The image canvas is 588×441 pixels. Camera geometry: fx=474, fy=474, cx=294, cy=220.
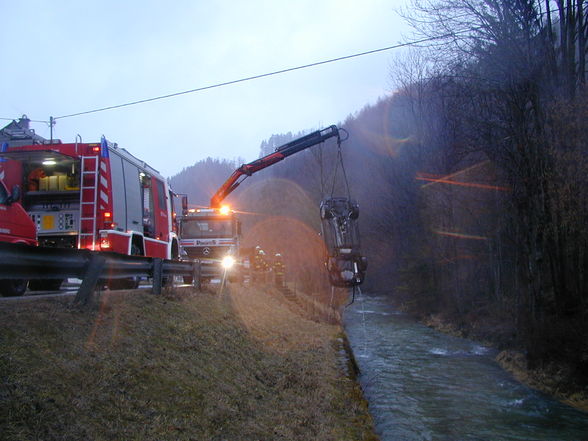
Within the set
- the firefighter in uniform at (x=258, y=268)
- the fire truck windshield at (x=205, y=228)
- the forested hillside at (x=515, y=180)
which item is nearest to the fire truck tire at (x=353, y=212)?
the forested hillside at (x=515, y=180)

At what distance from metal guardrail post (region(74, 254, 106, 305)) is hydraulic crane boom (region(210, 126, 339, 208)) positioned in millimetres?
9363

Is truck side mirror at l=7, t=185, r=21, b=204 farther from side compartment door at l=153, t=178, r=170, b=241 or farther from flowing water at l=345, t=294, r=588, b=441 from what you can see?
flowing water at l=345, t=294, r=588, b=441

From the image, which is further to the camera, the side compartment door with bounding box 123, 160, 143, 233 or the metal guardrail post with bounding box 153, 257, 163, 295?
the side compartment door with bounding box 123, 160, 143, 233

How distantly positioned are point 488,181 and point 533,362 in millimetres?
8860

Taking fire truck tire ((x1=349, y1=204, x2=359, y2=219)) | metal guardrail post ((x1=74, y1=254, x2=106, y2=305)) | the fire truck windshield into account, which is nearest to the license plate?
metal guardrail post ((x1=74, y1=254, x2=106, y2=305))

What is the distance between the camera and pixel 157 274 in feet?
30.7

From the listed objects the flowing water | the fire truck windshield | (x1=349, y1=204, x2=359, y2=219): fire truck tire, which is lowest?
the flowing water

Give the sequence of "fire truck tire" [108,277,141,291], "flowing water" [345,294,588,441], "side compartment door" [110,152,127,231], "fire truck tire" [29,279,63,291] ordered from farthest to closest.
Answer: "side compartment door" [110,152,127,231], "fire truck tire" [29,279,63,291], "fire truck tire" [108,277,141,291], "flowing water" [345,294,588,441]

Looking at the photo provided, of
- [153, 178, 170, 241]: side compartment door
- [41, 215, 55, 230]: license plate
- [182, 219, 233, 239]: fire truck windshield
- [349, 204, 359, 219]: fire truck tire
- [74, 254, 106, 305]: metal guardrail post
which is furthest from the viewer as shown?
[182, 219, 233, 239]: fire truck windshield

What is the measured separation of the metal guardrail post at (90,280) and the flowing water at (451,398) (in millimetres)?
5563

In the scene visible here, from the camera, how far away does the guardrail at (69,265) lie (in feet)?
17.8

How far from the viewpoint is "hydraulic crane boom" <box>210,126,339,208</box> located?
16391 millimetres

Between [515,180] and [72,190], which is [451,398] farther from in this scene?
[72,190]

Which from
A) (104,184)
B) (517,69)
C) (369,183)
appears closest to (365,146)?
(369,183)
